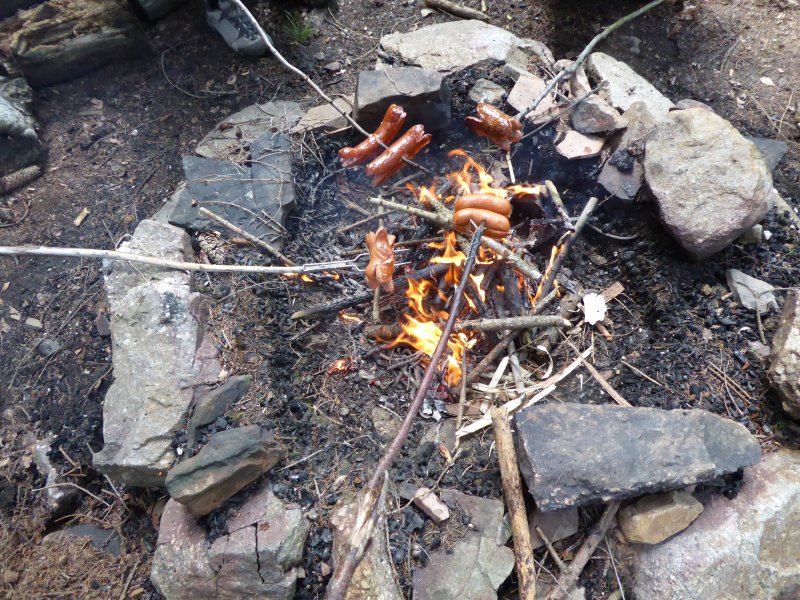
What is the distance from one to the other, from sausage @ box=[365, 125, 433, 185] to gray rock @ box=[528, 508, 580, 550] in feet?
9.35

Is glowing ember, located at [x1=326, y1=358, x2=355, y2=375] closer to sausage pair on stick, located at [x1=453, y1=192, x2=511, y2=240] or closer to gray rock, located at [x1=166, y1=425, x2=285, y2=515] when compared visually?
gray rock, located at [x1=166, y1=425, x2=285, y2=515]

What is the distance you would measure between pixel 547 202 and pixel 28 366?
4.24 m

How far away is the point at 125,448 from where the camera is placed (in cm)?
309

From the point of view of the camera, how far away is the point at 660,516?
2982 millimetres

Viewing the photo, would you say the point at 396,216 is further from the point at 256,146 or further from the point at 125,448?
the point at 125,448

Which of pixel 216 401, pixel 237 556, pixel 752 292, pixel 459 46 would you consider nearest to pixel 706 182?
pixel 752 292

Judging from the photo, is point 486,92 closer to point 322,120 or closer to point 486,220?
point 322,120

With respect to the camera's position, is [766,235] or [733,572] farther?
[766,235]

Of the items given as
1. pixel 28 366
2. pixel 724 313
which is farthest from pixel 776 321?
pixel 28 366

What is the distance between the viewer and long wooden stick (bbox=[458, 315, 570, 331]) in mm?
3576

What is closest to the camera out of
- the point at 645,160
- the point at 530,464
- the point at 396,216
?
the point at 530,464

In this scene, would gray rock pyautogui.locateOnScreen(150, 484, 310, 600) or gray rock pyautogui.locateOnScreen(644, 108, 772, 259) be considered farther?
gray rock pyautogui.locateOnScreen(644, 108, 772, 259)

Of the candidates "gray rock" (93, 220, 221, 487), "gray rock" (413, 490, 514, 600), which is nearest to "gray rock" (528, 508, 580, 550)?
"gray rock" (413, 490, 514, 600)

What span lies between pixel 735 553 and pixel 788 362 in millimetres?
1242
